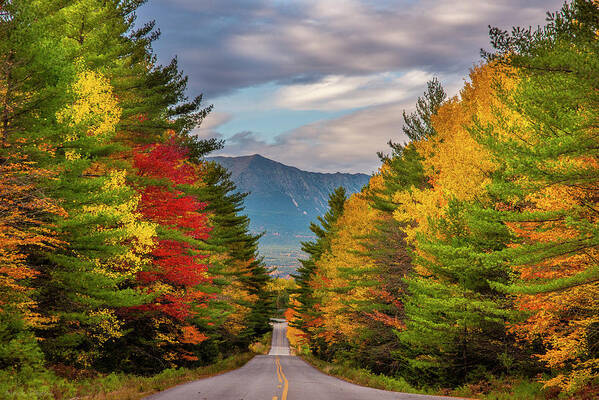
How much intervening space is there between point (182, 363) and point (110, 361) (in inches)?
441

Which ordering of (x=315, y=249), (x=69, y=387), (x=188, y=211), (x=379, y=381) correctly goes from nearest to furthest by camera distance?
(x=69, y=387), (x=379, y=381), (x=188, y=211), (x=315, y=249)

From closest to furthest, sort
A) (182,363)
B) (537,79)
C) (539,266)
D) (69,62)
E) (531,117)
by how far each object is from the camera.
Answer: (537,79)
(531,117)
(539,266)
(69,62)
(182,363)

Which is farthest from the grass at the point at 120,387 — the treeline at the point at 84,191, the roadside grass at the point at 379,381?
the roadside grass at the point at 379,381

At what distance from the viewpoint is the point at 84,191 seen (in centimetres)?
1549

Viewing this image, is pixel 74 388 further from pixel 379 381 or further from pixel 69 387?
pixel 379 381

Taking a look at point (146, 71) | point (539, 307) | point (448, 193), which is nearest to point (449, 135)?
point (448, 193)

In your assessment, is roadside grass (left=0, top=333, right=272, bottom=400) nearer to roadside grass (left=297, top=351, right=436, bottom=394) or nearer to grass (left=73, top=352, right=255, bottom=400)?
grass (left=73, top=352, right=255, bottom=400)

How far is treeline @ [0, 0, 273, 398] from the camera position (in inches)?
502

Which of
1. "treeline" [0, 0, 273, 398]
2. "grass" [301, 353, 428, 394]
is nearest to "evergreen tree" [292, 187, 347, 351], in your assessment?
"grass" [301, 353, 428, 394]

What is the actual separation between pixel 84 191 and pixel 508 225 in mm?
14467

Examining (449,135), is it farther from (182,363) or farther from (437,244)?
(182,363)

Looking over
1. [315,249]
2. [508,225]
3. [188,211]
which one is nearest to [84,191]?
[188,211]

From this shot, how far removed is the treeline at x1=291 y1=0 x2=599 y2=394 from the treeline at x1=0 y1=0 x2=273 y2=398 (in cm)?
1200

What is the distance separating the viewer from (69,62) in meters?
14.7
